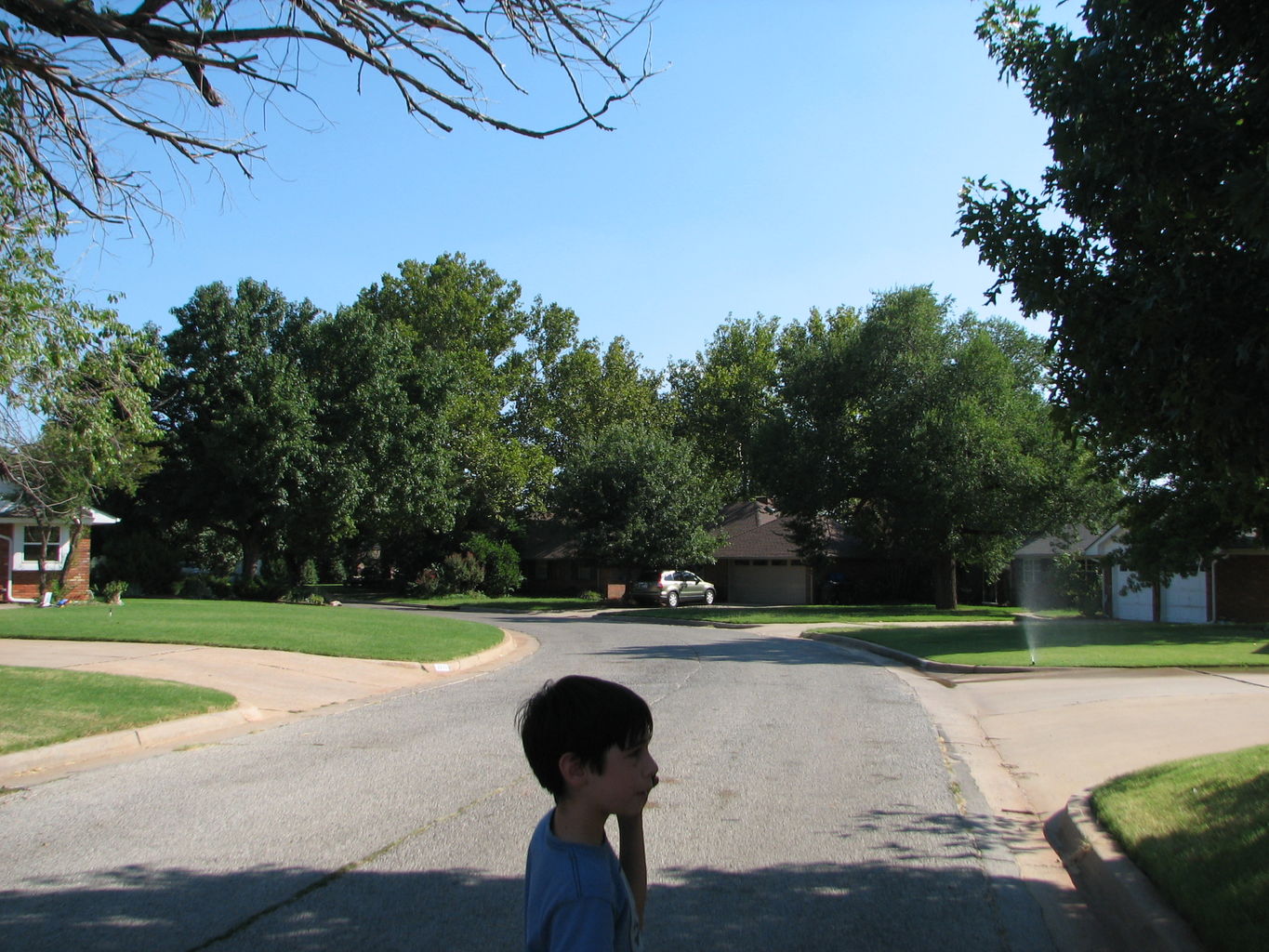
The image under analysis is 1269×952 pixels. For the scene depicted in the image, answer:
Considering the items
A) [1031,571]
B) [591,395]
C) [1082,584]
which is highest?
[591,395]

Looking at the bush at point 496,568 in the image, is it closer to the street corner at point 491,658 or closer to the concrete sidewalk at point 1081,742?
the street corner at point 491,658

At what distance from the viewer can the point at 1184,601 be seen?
104ft

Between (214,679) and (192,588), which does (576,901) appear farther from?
(192,588)

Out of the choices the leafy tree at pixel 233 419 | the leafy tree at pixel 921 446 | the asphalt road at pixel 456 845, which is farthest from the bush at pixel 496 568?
the asphalt road at pixel 456 845

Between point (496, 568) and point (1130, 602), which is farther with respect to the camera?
point (496, 568)

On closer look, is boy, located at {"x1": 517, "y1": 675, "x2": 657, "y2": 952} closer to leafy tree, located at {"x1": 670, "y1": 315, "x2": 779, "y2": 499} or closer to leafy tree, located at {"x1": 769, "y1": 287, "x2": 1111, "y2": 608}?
leafy tree, located at {"x1": 769, "y1": 287, "x2": 1111, "y2": 608}

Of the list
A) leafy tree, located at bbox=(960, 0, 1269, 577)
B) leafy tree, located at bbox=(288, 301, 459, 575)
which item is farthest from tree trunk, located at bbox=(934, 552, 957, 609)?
leafy tree, located at bbox=(960, 0, 1269, 577)

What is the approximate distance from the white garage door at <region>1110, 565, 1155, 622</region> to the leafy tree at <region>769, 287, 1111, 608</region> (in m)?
2.70

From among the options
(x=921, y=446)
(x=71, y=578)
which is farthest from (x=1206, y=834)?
(x=71, y=578)

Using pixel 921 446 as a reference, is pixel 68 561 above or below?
below

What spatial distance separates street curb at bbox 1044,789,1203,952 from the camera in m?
4.88

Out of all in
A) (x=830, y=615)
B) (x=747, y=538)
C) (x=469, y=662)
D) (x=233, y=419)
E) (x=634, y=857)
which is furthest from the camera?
(x=747, y=538)

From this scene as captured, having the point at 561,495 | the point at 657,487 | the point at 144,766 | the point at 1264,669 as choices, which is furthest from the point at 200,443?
the point at 1264,669

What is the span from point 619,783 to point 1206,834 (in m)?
5.14
